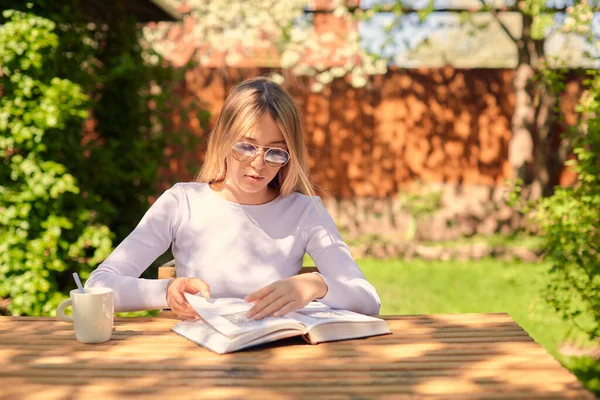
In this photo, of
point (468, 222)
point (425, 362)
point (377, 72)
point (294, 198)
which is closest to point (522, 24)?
point (377, 72)

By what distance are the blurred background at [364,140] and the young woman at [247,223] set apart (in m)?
0.23

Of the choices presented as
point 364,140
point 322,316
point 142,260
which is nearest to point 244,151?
point 142,260

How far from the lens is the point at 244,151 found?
84.9 inches

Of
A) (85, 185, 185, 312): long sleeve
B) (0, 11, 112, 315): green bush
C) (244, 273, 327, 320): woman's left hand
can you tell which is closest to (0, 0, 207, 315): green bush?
(0, 11, 112, 315): green bush

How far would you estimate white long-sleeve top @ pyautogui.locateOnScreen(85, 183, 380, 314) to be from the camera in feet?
7.55

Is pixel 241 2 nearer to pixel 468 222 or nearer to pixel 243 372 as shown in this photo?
pixel 468 222

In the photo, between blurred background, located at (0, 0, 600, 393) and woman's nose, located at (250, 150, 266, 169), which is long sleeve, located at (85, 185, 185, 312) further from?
blurred background, located at (0, 0, 600, 393)

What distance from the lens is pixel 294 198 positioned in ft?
8.15

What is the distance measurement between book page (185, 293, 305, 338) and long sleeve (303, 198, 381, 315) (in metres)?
0.29

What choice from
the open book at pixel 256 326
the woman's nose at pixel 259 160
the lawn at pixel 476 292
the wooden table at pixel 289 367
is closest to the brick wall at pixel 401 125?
the lawn at pixel 476 292

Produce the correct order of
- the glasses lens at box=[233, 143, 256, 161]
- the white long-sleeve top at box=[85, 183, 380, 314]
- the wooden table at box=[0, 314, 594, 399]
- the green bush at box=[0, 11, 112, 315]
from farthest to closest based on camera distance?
the green bush at box=[0, 11, 112, 315]
the white long-sleeve top at box=[85, 183, 380, 314]
the glasses lens at box=[233, 143, 256, 161]
the wooden table at box=[0, 314, 594, 399]

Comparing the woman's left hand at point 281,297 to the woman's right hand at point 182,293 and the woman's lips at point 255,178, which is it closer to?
the woman's right hand at point 182,293

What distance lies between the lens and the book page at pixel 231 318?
169 centimetres

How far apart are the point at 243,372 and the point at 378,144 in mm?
7670
